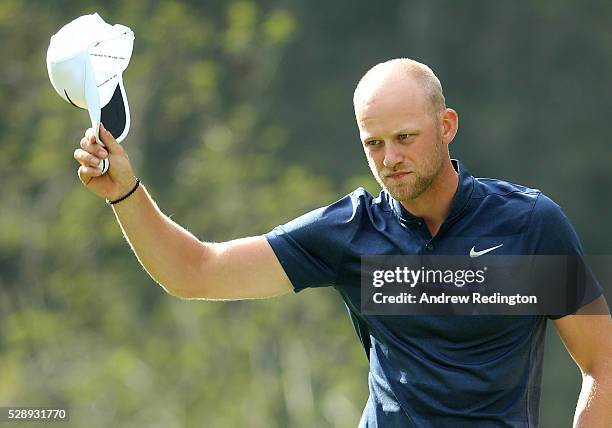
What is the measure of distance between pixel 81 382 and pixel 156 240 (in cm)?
727

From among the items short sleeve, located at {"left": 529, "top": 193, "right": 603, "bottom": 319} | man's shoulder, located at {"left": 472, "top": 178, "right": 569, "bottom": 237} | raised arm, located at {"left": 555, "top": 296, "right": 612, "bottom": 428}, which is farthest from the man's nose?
raised arm, located at {"left": 555, "top": 296, "right": 612, "bottom": 428}

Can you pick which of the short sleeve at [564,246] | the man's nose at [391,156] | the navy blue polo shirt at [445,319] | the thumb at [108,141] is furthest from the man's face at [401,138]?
the thumb at [108,141]

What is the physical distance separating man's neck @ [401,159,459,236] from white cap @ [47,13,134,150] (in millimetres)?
795

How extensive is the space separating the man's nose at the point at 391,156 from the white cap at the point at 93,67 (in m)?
0.69

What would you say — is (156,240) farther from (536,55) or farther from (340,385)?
(536,55)

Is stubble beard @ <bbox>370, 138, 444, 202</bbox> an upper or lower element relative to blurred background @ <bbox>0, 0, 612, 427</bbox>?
upper

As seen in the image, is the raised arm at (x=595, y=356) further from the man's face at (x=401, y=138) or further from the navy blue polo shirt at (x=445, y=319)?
the man's face at (x=401, y=138)

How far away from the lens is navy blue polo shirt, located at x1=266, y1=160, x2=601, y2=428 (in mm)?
3447

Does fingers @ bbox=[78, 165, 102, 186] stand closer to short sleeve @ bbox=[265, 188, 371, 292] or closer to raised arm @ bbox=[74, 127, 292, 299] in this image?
raised arm @ bbox=[74, 127, 292, 299]

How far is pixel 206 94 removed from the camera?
436 inches

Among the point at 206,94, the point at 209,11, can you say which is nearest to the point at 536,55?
the point at 209,11

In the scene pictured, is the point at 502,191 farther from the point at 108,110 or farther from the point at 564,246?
the point at 108,110

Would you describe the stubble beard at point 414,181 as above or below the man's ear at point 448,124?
below

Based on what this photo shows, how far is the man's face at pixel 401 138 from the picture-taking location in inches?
138
